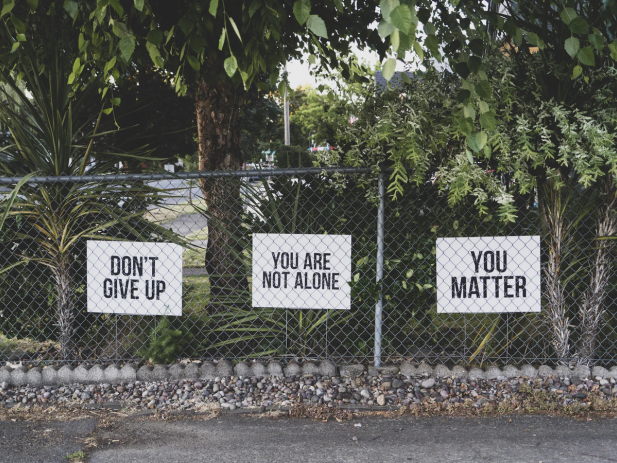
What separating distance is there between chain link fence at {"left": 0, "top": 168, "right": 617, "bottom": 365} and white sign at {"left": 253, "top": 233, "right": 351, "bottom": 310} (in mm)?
110

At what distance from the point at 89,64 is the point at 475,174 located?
10.1 ft

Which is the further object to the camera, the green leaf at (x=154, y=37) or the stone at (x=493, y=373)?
the stone at (x=493, y=373)

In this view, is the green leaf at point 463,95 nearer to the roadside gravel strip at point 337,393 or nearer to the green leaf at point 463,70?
the green leaf at point 463,70

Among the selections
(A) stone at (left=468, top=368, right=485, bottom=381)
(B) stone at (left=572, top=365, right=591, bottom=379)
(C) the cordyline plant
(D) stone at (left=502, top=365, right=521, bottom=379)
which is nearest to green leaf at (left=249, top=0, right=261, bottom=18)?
(C) the cordyline plant

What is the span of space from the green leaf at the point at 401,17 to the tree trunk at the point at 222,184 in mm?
2443

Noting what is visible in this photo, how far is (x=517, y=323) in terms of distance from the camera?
4.05 m

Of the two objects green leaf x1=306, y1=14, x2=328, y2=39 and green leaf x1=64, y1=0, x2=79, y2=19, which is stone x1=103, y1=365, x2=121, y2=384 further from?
green leaf x1=306, y1=14, x2=328, y2=39

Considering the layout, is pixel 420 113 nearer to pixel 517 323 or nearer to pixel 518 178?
pixel 518 178

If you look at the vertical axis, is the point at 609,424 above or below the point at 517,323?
below

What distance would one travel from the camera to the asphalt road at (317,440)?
3004 mm

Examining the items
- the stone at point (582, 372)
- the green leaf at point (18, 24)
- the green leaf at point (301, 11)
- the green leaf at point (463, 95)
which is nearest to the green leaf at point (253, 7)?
the green leaf at point (301, 11)

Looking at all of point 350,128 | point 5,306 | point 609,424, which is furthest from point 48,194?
point 609,424

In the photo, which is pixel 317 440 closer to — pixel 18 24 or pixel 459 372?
pixel 459 372

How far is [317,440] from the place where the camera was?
3.19 metres
